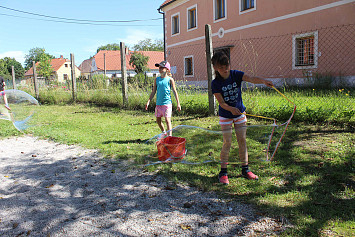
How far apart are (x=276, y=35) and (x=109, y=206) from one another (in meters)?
15.0

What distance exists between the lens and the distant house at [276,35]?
11.8m

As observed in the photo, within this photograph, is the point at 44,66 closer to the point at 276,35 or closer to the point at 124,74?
the point at 276,35

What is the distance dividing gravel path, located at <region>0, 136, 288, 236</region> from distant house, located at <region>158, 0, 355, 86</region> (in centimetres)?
525

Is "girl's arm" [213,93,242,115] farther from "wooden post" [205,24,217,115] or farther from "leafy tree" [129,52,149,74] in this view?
"leafy tree" [129,52,149,74]

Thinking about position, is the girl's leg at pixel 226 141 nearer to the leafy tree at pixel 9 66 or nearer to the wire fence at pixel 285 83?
the wire fence at pixel 285 83

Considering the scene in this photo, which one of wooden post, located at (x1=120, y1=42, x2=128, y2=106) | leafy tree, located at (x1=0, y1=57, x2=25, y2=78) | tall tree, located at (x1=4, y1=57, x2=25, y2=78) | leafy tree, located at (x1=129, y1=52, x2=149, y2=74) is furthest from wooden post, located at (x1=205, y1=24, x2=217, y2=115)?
tall tree, located at (x1=4, y1=57, x2=25, y2=78)

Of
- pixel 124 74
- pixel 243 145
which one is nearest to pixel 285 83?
pixel 124 74

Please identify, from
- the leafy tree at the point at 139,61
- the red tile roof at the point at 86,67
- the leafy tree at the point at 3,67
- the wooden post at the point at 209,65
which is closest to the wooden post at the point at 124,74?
the wooden post at the point at 209,65

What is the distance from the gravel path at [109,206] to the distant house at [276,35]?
525 centimetres

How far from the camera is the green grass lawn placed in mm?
2504

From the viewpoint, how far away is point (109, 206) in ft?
9.47

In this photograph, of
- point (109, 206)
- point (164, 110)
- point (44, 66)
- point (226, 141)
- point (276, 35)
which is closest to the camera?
point (109, 206)

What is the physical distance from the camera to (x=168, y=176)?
12.1ft

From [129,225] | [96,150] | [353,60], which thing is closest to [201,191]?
[129,225]
